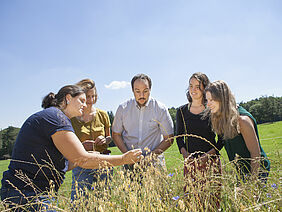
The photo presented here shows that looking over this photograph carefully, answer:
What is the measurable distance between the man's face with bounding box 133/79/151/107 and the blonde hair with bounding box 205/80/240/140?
1.15 m

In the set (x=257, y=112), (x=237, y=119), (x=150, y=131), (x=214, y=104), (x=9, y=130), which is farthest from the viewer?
(x=257, y=112)

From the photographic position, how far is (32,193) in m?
2.20

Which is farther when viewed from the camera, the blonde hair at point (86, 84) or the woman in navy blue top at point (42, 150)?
the blonde hair at point (86, 84)

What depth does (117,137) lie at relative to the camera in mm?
4184

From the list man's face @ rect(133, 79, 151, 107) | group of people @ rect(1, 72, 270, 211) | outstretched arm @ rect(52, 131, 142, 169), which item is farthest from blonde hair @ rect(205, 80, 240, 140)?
outstretched arm @ rect(52, 131, 142, 169)

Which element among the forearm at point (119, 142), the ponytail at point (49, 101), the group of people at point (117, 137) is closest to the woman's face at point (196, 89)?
the group of people at point (117, 137)

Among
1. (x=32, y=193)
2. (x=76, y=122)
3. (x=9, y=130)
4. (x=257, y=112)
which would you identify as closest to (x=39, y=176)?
(x=32, y=193)

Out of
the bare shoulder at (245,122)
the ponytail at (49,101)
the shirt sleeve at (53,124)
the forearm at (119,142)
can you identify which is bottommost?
the forearm at (119,142)

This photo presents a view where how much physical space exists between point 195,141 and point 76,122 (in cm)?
214

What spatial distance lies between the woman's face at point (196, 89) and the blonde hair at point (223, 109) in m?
0.58

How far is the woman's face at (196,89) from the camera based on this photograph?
380 cm

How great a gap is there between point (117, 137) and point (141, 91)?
980mm

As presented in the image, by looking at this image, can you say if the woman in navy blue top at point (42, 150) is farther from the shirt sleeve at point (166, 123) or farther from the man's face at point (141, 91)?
the shirt sleeve at point (166, 123)

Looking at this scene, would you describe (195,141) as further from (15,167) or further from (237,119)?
(15,167)
